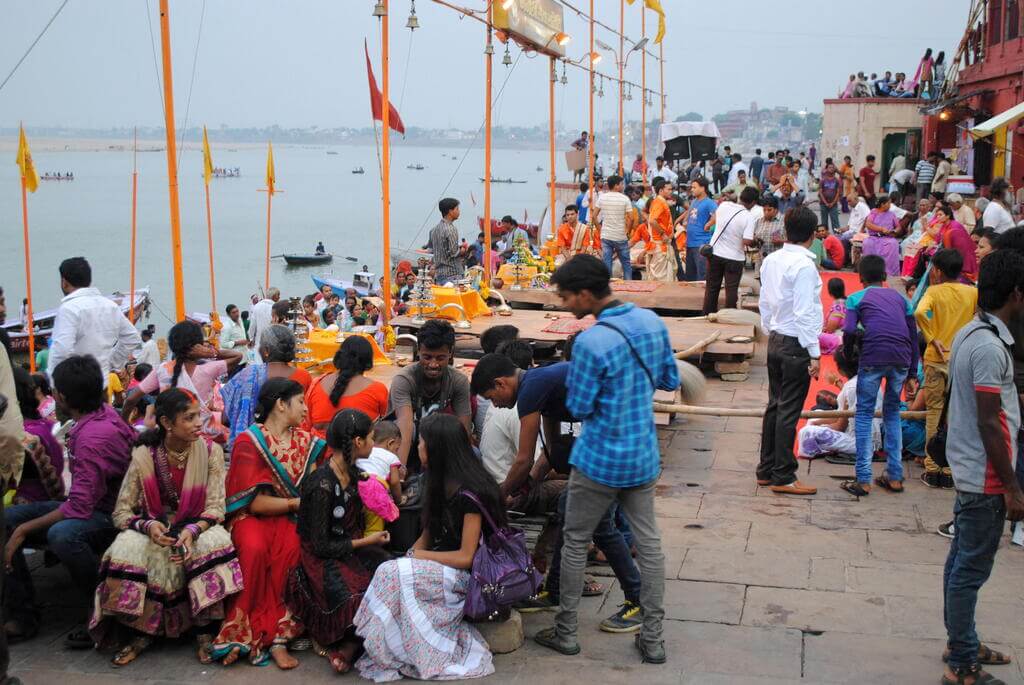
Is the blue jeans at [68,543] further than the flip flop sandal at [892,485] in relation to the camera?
No

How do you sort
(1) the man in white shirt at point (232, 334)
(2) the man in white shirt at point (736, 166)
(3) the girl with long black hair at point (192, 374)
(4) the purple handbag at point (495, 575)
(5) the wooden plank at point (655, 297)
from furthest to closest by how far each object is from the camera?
(2) the man in white shirt at point (736, 166) < (1) the man in white shirt at point (232, 334) < (5) the wooden plank at point (655, 297) < (3) the girl with long black hair at point (192, 374) < (4) the purple handbag at point (495, 575)

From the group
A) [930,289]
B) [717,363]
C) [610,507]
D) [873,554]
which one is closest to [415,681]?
[610,507]

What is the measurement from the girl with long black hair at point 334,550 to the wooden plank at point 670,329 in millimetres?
5319

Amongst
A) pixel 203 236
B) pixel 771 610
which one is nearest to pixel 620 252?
pixel 771 610

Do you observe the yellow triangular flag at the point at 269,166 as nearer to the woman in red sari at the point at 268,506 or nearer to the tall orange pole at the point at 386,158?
the tall orange pole at the point at 386,158

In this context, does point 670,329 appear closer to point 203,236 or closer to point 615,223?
point 615,223

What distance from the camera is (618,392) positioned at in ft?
15.3

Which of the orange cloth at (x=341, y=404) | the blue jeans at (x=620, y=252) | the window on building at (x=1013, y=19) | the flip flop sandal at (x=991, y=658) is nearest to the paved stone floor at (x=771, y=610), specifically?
the flip flop sandal at (x=991, y=658)

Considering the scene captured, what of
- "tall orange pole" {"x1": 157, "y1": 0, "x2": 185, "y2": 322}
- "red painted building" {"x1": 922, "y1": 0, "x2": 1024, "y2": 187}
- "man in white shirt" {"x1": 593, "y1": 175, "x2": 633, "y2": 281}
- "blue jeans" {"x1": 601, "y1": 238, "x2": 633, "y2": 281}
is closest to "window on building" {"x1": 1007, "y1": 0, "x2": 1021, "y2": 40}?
"red painted building" {"x1": 922, "y1": 0, "x2": 1024, "y2": 187}

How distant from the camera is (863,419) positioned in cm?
743

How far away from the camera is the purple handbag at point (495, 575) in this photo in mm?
4930

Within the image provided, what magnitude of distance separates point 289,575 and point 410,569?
0.73 m

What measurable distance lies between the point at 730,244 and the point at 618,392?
25.0 ft

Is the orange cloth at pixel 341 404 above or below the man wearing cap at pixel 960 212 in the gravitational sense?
below
